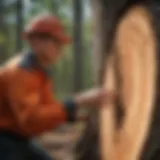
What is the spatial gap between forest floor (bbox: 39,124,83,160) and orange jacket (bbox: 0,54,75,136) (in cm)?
108

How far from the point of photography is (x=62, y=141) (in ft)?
13.2

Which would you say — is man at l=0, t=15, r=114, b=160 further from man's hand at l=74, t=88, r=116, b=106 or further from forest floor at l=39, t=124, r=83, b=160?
forest floor at l=39, t=124, r=83, b=160

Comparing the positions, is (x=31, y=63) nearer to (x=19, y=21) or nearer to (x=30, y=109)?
(x=30, y=109)

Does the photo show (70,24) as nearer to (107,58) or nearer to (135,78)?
(107,58)

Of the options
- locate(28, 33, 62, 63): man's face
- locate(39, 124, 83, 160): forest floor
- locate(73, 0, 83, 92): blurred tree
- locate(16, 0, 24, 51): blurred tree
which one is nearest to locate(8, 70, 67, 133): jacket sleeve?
locate(28, 33, 62, 63): man's face

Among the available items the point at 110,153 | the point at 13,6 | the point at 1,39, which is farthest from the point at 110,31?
the point at 1,39

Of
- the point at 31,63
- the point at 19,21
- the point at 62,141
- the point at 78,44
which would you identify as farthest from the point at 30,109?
the point at 19,21

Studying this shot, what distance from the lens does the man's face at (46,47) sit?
8.40 feet

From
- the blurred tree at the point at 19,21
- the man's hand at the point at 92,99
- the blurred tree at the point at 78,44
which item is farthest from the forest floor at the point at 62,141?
the man's hand at the point at 92,99

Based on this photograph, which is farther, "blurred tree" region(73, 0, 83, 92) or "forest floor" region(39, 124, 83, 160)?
"blurred tree" region(73, 0, 83, 92)

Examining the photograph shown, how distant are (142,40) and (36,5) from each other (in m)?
1.58

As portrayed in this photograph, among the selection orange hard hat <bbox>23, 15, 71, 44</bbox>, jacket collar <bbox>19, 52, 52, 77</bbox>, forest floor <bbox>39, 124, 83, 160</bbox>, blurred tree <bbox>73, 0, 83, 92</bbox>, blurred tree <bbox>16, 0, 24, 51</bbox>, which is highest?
blurred tree <bbox>16, 0, 24, 51</bbox>

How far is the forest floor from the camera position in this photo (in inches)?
151

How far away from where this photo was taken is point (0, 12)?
15.0 feet
